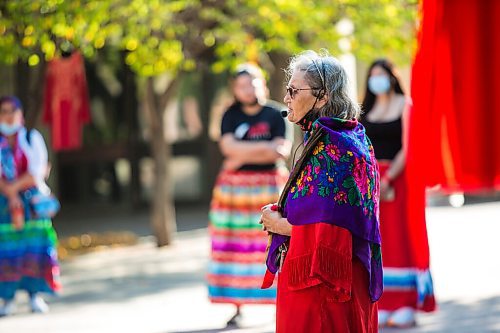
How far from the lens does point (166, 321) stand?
9.61 metres

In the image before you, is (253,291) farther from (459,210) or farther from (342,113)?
(459,210)

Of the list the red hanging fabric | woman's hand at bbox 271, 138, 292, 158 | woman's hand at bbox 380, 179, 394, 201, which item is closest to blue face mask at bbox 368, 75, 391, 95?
woman's hand at bbox 380, 179, 394, 201

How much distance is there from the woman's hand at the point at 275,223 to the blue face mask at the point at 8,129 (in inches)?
215

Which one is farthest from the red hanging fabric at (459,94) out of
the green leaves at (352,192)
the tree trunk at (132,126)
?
the tree trunk at (132,126)

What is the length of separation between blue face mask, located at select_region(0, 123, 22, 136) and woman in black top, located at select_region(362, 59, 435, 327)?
3.28 metres

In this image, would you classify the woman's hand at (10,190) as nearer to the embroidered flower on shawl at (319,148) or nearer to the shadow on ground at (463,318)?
the shadow on ground at (463,318)

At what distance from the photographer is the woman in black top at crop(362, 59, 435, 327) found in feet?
28.3

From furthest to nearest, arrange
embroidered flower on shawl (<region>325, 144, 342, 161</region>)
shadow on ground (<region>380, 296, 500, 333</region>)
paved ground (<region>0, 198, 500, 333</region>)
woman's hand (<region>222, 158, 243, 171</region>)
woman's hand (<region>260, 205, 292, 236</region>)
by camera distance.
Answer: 1. paved ground (<region>0, 198, 500, 333</region>)
2. woman's hand (<region>222, 158, 243, 171</region>)
3. shadow on ground (<region>380, 296, 500, 333</region>)
4. woman's hand (<region>260, 205, 292, 236</region>)
5. embroidered flower on shawl (<region>325, 144, 342, 161</region>)

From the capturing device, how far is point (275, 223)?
5.07 m

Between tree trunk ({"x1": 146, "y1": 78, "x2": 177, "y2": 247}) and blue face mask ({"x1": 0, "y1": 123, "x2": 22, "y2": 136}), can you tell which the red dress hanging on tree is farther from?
blue face mask ({"x1": 0, "y1": 123, "x2": 22, "y2": 136})

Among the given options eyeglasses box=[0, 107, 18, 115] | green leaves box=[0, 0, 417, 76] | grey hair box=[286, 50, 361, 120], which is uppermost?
green leaves box=[0, 0, 417, 76]

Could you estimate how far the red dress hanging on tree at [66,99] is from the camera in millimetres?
15516

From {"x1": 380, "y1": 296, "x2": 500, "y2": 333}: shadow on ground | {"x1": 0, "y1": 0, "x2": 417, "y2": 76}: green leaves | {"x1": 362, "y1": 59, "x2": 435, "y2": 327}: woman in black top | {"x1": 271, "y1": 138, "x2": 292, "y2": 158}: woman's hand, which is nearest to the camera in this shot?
{"x1": 380, "y1": 296, "x2": 500, "y2": 333}: shadow on ground

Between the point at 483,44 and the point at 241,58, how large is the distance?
9.59 metres
